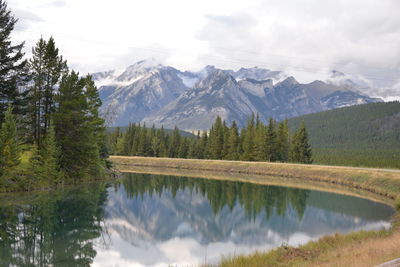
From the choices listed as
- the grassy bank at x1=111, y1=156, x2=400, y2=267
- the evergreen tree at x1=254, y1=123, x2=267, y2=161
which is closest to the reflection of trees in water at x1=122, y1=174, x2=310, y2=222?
the grassy bank at x1=111, y1=156, x2=400, y2=267

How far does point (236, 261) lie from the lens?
19.0m

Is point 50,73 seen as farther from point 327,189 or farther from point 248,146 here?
point 248,146

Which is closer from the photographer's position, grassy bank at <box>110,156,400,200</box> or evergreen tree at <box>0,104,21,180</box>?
evergreen tree at <box>0,104,21,180</box>

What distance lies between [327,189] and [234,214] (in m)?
29.1

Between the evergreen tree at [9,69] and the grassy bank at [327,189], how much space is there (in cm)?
4243

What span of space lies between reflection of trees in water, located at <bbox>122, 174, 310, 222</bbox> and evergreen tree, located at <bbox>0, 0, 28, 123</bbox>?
20.4m

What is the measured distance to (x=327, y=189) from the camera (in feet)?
219

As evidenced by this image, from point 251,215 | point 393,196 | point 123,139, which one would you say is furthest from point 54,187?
point 123,139

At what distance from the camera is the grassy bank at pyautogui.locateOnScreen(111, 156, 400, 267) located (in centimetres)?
1866

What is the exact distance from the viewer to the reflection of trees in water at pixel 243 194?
48969 millimetres

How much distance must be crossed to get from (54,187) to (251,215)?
1150 inches

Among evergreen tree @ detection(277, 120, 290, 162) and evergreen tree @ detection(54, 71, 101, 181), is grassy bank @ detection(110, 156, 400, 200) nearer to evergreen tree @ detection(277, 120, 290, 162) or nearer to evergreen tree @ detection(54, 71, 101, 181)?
evergreen tree @ detection(277, 120, 290, 162)

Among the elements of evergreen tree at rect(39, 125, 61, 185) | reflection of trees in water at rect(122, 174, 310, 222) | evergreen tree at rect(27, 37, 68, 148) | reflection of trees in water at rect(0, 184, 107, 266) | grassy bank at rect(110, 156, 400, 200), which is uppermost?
evergreen tree at rect(27, 37, 68, 148)

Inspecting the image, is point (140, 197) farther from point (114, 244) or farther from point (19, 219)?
point (114, 244)
